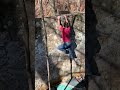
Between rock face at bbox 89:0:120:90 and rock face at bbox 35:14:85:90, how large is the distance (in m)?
0.88

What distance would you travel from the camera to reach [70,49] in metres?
4.24

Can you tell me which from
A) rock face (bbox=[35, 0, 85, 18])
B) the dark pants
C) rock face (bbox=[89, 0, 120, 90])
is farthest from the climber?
rock face (bbox=[89, 0, 120, 90])

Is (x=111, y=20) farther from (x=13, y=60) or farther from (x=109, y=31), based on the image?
(x=13, y=60)

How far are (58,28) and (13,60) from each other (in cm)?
76

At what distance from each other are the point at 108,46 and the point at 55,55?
1.12 metres

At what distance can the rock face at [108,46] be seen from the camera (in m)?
3.17

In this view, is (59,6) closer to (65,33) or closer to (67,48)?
(65,33)

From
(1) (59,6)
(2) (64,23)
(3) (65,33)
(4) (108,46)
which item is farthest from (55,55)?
(4) (108,46)

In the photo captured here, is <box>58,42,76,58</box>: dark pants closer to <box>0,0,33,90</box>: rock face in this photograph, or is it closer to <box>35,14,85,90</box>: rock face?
<box>35,14,85,90</box>: rock face

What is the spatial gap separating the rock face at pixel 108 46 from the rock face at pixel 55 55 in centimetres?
88

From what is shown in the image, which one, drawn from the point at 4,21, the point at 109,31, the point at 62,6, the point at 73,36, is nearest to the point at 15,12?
the point at 4,21

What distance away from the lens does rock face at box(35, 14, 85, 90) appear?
411 centimetres

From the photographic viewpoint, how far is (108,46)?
11.1ft

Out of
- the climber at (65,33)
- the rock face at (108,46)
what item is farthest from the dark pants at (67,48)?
Answer: the rock face at (108,46)
